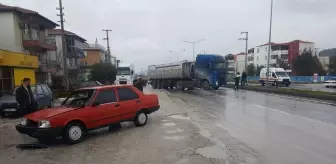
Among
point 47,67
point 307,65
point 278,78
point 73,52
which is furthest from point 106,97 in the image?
point 307,65

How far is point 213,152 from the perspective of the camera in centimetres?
604

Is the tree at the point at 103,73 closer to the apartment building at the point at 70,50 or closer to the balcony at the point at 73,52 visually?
the apartment building at the point at 70,50

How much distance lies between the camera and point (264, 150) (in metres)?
6.14

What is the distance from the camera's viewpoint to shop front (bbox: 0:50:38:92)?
842 inches

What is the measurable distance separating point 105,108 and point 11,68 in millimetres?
19029

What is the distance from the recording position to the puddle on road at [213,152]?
18.9 feet

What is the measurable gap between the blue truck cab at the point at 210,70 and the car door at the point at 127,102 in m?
18.7

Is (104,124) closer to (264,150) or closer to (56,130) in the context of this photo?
(56,130)

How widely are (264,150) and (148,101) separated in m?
4.56

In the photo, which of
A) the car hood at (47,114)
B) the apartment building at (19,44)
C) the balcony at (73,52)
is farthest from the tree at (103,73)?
the car hood at (47,114)

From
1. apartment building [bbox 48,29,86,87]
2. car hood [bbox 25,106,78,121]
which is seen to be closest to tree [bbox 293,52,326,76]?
apartment building [bbox 48,29,86,87]

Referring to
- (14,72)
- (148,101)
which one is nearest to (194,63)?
(14,72)

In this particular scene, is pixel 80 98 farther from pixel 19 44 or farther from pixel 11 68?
pixel 19 44

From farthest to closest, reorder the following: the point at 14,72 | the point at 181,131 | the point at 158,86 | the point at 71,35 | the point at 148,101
Result: the point at 71,35 → the point at 158,86 → the point at 14,72 → the point at 148,101 → the point at 181,131
